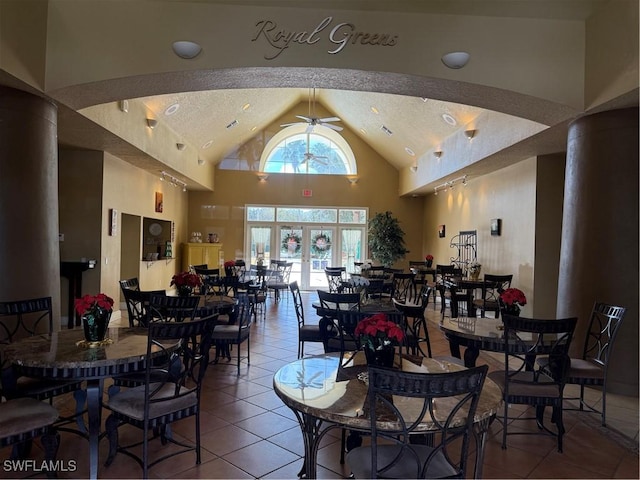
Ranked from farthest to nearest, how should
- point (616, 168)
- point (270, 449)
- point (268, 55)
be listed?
point (616, 168), point (268, 55), point (270, 449)

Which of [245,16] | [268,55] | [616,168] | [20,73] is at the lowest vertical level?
[616,168]

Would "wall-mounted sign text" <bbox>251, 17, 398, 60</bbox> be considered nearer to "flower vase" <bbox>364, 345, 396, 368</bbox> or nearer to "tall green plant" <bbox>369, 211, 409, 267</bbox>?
"flower vase" <bbox>364, 345, 396, 368</bbox>

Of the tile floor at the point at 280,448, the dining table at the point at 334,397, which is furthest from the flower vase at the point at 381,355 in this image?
the tile floor at the point at 280,448

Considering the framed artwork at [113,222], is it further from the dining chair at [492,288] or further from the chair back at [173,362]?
the dining chair at [492,288]

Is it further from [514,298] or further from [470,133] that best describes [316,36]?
[470,133]

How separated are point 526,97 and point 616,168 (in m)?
1.16

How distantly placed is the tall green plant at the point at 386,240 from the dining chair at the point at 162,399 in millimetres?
8640

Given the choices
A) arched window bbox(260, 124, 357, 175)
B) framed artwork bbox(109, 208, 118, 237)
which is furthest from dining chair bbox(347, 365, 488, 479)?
arched window bbox(260, 124, 357, 175)

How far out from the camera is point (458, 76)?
13.1ft

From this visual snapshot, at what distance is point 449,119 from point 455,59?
385cm

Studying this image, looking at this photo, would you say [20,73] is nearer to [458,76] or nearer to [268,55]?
[268,55]

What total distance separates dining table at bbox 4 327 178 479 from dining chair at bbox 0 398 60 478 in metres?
0.18

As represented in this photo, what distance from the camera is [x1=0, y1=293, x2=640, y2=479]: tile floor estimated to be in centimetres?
255

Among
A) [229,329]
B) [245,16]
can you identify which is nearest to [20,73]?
[245,16]
